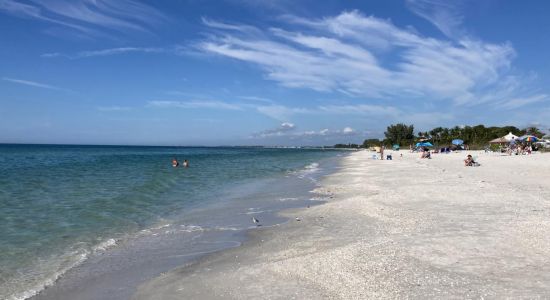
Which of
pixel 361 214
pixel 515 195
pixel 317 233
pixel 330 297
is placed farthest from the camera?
pixel 515 195

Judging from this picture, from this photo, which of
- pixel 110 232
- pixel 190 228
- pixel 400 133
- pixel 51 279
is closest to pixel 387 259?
pixel 51 279

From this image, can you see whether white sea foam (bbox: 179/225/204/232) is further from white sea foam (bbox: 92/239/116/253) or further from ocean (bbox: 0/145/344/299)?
white sea foam (bbox: 92/239/116/253)

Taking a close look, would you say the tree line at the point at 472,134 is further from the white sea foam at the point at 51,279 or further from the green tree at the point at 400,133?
the white sea foam at the point at 51,279

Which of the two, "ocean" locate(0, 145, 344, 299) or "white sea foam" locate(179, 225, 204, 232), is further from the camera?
"white sea foam" locate(179, 225, 204, 232)

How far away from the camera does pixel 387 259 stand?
731 centimetres

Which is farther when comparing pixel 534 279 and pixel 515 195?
pixel 515 195

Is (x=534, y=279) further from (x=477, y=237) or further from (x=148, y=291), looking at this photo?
(x=148, y=291)

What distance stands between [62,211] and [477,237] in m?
13.9

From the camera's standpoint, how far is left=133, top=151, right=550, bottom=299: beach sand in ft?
19.6

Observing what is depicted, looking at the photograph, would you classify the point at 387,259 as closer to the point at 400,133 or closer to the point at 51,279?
the point at 51,279

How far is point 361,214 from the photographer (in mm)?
12492

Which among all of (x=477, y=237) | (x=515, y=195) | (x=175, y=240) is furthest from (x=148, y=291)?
(x=515, y=195)

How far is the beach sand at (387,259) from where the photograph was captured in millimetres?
5961

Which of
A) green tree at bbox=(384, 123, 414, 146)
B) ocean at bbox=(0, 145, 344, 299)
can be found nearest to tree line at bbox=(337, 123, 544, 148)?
green tree at bbox=(384, 123, 414, 146)
